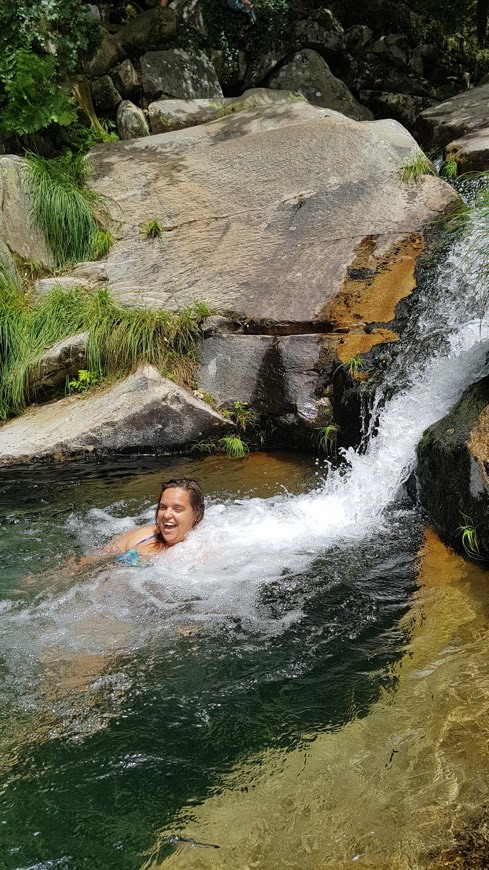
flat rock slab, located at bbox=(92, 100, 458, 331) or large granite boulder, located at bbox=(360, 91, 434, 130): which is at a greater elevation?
large granite boulder, located at bbox=(360, 91, 434, 130)

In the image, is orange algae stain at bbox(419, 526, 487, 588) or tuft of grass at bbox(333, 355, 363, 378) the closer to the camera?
orange algae stain at bbox(419, 526, 487, 588)

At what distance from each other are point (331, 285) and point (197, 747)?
16.1ft

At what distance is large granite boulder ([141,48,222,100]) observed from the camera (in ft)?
34.9

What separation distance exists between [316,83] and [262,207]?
5.38 metres

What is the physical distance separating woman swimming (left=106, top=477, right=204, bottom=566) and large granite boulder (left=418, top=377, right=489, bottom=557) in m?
1.52

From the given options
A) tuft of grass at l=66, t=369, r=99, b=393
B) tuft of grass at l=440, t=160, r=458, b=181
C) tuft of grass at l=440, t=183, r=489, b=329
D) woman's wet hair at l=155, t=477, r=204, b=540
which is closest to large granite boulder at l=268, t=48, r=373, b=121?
tuft of grass at l=440, t=160, r=458, b=181

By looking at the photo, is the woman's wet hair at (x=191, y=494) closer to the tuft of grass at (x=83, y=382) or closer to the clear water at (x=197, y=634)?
the clear water at (x=197, y=634)

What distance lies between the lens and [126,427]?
6078mm

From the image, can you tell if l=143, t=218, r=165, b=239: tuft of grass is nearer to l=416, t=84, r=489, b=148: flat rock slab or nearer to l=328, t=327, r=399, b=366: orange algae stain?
l=328, t=327, r=399, b=366: orange algae stain

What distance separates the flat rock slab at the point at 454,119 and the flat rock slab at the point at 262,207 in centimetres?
131

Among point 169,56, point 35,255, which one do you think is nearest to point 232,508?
point 35,255

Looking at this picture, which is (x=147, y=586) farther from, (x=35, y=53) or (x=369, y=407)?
(x=35, y=53)

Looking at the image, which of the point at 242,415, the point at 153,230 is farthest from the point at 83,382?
the point at 153,230

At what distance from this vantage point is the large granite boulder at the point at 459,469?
3.76 m
